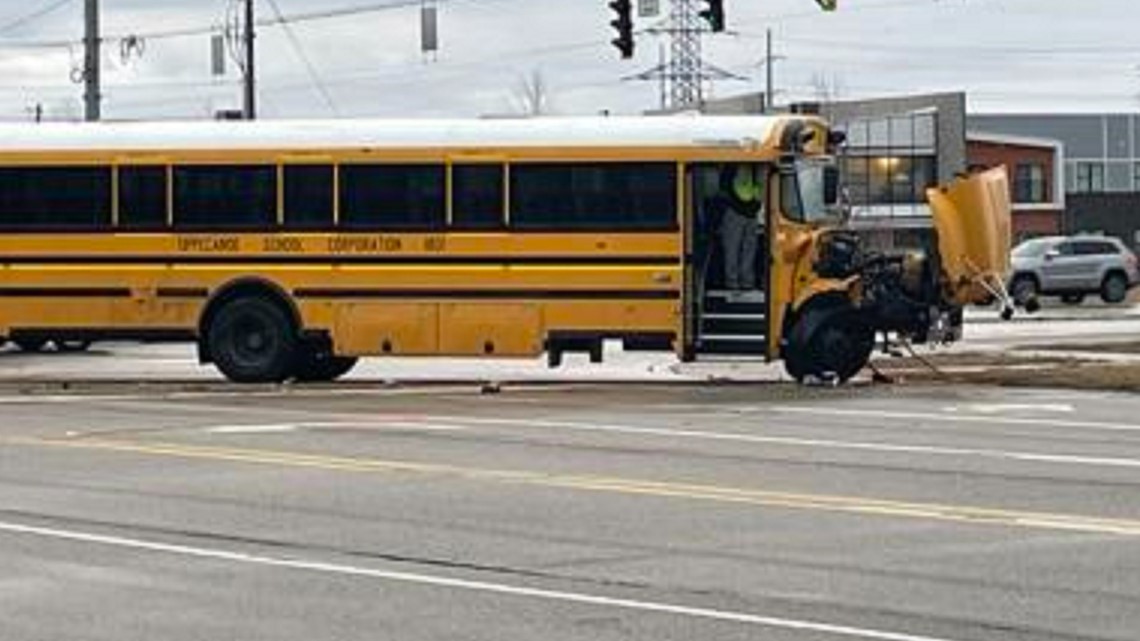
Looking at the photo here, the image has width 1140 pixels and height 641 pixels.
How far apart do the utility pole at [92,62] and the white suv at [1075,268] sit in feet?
81.0

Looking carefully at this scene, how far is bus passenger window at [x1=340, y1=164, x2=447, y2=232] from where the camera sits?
2492 centimetres

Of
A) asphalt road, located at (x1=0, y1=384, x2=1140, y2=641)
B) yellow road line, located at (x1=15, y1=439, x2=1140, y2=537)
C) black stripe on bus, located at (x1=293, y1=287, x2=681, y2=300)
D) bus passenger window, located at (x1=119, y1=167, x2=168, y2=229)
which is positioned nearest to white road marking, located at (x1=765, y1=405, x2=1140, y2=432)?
asphalt road, located at (x1=0, y1=384, x2=1140, y2=641)

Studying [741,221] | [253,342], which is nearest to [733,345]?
[741,221]

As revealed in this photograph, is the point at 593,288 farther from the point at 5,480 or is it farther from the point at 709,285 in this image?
the point at 5,480

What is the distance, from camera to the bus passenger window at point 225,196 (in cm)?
2541

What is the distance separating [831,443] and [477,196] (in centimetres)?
823

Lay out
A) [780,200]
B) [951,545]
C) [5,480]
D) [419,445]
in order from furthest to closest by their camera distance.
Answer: [780,200], [419,445], [5,480], [951,545]

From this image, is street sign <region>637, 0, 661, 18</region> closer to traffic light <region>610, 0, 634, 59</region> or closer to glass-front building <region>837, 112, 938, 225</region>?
traffic light <region>610, 0, 634, 59</region>

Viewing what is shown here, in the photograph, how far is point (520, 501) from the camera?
13609 millimetres

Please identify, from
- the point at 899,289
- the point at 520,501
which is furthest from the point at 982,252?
the point at 520,501

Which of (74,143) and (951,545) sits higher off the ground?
(74,143)

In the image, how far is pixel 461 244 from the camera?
24.8m

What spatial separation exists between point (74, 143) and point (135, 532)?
14403 millimetres

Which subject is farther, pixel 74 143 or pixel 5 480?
pixel 74 143
